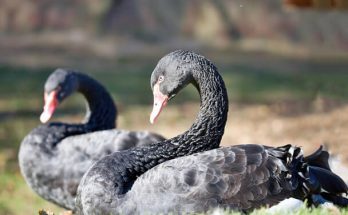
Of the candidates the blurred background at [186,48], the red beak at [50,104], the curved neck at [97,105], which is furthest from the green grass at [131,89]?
the red beak at [50,104]

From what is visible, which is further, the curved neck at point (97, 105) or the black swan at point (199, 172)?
the curved neck at point (97, 105)

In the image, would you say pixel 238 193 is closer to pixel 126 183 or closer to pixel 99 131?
pixel 126 183

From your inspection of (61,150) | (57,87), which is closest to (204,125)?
(61,150)

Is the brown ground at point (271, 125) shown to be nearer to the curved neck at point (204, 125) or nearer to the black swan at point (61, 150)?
the black swan at point (61, 150)

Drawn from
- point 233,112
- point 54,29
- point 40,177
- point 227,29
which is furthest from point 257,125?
point 54,29

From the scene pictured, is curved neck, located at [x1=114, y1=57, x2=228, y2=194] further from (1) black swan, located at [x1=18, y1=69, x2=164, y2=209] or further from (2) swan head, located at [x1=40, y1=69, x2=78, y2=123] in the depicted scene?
(2) swan head, located at [x1=40, y1=69, x2=78, y2=123]

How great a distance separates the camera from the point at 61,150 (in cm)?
643

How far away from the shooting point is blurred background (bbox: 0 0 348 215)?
941 cm

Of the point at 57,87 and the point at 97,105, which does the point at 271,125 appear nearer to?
the point at 97,105

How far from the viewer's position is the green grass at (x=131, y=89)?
1023cm

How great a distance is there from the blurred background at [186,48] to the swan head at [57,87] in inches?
39.7

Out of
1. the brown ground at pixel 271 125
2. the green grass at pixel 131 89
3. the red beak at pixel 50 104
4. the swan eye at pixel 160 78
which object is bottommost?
the brown ground at pixel 271 125

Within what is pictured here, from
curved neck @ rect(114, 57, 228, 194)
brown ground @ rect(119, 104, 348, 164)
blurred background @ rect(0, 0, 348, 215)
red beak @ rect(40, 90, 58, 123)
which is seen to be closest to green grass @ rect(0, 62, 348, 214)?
→ blurred background @ rect(0, 0, 348, 215)

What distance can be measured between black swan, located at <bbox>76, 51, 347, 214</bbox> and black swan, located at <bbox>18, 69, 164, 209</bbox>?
1.27 metres
